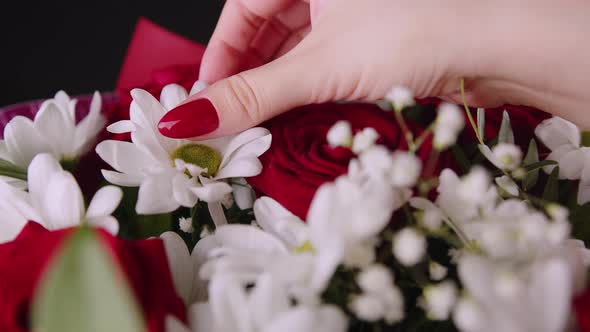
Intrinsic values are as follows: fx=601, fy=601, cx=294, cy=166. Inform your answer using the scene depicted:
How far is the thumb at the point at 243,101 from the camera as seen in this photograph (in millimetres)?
444

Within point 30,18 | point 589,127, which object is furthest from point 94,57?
point 589,127

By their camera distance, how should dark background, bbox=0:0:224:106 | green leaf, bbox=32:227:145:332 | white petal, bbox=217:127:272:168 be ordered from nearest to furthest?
green leaf, bbox=32:227:145:332 < white petal, bbox=217:127:272:168 < dark background, bbox=0:0:224:106

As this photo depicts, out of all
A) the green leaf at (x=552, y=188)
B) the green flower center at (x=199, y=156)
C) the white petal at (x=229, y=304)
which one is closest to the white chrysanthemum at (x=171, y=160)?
the green flower center at (x=199, y=156)

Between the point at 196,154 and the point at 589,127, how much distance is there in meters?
0.33

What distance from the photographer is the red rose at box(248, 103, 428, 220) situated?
391 mm

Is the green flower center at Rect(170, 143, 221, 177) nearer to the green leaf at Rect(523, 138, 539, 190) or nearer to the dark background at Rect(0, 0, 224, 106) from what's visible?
the green leaf at Rect(523, 138, 539, 190)

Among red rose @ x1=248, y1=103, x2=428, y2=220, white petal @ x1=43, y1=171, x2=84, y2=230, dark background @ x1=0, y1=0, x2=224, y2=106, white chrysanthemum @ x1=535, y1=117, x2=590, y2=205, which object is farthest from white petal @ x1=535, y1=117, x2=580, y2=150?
dark background @ x1=0, y1=0, x2=224, y2=106

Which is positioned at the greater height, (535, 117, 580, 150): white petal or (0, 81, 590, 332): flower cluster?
(535, 117, 580, 150): white petal

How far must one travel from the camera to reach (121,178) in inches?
16.2

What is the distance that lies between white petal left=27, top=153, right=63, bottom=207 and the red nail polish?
9cm

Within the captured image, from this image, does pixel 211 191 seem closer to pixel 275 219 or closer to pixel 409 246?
pixel 275 219

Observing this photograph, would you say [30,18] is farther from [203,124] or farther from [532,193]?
[532,193]

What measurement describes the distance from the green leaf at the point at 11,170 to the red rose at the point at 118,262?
0.47 feet

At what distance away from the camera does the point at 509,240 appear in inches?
10.6
